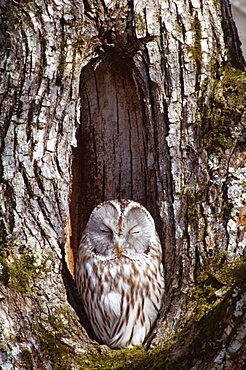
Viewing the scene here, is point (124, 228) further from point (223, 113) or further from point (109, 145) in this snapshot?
point (223, 113)

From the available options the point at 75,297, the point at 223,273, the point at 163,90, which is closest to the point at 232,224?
the point at 223,273

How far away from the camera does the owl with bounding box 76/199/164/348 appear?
3715 mm

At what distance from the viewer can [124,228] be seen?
373 cm

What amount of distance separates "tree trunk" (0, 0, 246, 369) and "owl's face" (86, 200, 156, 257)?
13cm

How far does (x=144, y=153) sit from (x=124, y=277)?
103 cm

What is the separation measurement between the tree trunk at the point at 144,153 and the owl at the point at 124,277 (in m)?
0.12

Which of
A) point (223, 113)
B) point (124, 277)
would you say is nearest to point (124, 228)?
point (124, 277)

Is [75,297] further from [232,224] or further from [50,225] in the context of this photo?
[232,224]

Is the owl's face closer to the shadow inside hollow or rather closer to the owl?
the owl

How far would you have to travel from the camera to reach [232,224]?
328 cm

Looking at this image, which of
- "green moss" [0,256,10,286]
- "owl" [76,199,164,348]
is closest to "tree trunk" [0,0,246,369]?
"green moss" [0,256,10,286]

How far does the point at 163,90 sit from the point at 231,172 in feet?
2.68

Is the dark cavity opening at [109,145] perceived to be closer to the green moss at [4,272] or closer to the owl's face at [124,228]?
the owl's face at [124,228]

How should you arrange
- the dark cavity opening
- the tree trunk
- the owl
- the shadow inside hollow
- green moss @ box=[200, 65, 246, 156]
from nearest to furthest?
the tree trunk → green moss @ box=[200, 65, 246, 156] → the shadow inside hollow → the owl → the dark cavity opening
